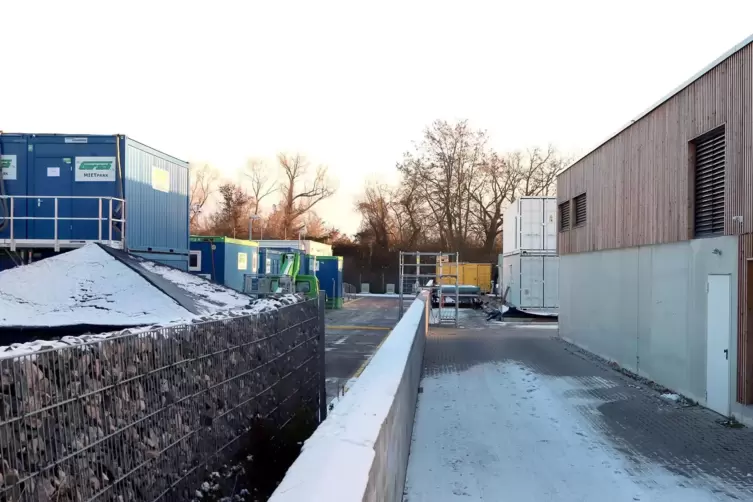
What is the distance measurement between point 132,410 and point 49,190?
11663mm

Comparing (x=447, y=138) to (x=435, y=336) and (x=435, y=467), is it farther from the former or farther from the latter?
(x=435, y=467)

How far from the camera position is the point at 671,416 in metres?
9.34

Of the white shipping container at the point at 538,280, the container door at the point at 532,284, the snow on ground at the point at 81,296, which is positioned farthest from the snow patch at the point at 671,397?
the container door at the point at 532,284

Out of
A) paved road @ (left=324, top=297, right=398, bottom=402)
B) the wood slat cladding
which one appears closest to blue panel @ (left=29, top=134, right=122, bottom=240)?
paved road @ (left=324, top=297, right=398, bottom=402)

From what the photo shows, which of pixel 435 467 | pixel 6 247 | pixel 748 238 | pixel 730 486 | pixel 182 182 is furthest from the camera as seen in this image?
pixel 182 182

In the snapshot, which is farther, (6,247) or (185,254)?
Result: (185,254)

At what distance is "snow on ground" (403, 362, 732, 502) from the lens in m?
6.19

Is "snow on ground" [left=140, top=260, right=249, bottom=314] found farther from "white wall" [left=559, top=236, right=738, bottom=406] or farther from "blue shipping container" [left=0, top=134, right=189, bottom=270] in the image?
"white wall" [left=559, top=236, right=738, bottom=406]

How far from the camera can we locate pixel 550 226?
2858 cm

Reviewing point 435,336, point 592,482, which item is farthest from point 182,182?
point 592,482

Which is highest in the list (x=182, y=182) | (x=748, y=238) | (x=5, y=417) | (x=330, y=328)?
(x=182, y=182)

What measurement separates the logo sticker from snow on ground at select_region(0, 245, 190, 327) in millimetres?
2776

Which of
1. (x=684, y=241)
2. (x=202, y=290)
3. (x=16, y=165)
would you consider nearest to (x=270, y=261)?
(x=16, y=165)

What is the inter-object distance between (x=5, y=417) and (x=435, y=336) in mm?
18603
